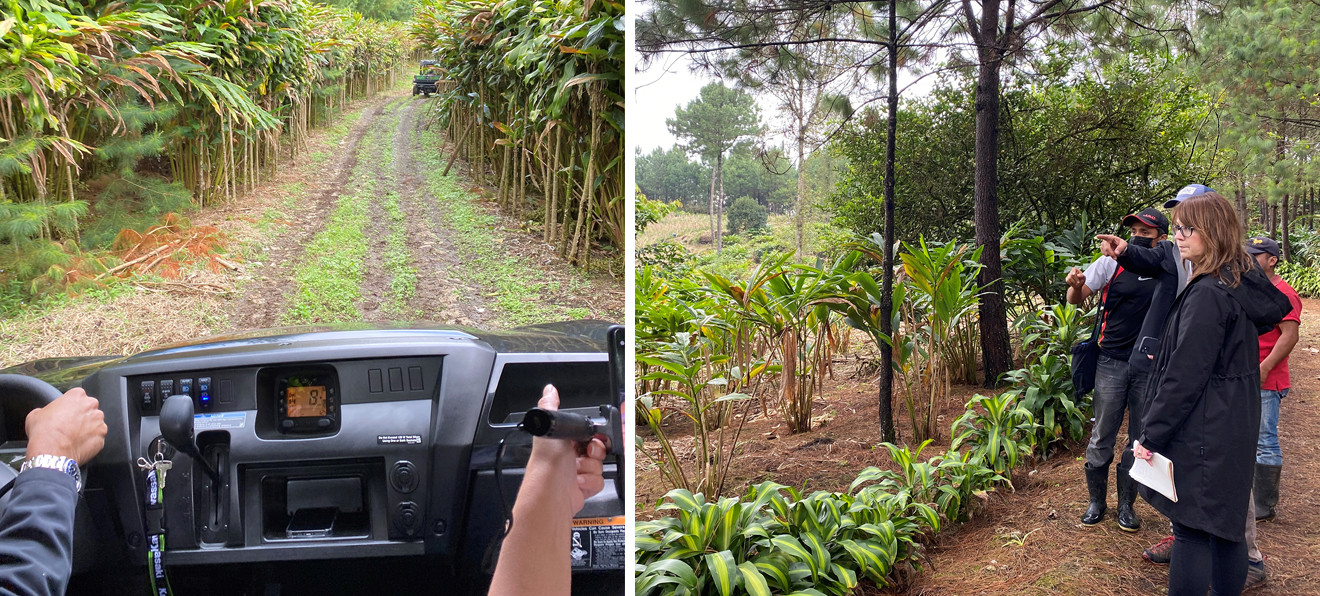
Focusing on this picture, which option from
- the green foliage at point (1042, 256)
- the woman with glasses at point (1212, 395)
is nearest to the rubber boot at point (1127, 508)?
the woman with glasses at point (1212, 395)

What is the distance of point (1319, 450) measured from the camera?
10.0ft

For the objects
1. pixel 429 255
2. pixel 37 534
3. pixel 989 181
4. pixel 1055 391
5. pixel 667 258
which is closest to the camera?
pixel 37 534

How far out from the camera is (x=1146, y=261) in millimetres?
1958

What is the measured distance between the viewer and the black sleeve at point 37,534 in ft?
2.42

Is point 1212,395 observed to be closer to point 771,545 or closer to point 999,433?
point 771,545

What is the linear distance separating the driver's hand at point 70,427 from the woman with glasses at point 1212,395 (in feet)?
5.88

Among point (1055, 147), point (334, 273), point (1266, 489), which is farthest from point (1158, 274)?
point (1055, 147)

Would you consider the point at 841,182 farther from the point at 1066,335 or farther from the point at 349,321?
the point at 349,321

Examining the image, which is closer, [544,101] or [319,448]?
[319,448]

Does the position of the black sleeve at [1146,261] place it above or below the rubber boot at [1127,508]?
above

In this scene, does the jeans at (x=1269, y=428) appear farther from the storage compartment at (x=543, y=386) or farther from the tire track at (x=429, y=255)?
the tire track at (x=429, y=255)

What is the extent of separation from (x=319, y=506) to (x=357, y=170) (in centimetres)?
51

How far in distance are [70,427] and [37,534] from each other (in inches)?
4.7

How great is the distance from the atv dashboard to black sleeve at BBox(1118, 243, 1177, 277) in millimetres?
1659
